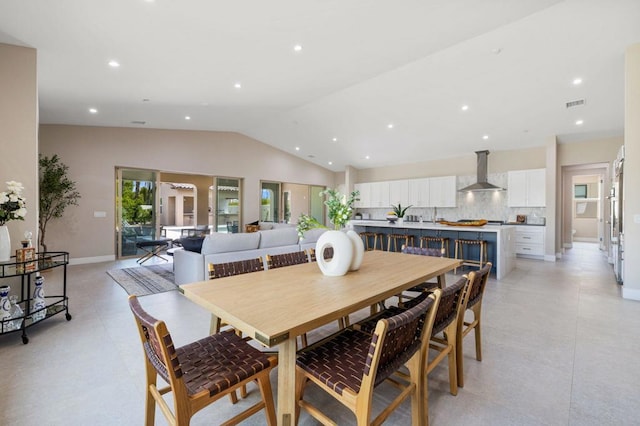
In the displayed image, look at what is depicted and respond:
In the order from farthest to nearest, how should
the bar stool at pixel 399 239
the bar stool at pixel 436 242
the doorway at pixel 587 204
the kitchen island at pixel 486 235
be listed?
the doorway at pixel 587 204
the bar stool at pixel 399 239
the bar stool at pixel 436 242
the kitchen island at pixel 486 235

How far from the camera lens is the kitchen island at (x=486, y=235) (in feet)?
16.3

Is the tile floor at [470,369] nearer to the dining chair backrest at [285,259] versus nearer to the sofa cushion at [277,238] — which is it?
the dining chair backrest at [285,259]

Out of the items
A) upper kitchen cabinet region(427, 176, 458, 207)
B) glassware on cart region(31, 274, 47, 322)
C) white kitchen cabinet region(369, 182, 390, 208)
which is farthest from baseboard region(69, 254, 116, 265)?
upper kitchen cabinet region(427, 176, 458, 207)

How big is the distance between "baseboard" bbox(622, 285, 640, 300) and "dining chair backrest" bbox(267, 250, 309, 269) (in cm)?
438

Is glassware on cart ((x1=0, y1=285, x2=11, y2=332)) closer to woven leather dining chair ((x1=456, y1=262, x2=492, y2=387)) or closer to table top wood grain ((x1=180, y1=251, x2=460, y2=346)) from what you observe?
table top wood grain ((x1=180, y1=251, x2=460, y2=346))

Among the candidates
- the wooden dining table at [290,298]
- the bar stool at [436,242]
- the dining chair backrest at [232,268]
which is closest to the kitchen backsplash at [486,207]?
the bar stool at [436,242]

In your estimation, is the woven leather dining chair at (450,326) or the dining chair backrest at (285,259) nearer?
the woven leather dining chair at (450,326)

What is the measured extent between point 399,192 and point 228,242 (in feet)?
21.8

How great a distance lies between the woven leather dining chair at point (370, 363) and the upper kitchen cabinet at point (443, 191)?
299 inches

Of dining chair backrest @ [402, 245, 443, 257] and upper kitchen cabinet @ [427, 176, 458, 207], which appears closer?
dining chair backrest @ [402, 245, 443, 257]

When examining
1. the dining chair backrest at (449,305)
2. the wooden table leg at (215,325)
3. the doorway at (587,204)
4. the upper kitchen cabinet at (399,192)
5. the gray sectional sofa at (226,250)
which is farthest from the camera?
the upper kitchen cabinet at (399,192)

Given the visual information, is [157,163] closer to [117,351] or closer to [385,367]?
[117,351]

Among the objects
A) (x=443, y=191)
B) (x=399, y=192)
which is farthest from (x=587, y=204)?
(x=399, y=192)

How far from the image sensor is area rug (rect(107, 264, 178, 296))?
433cm
